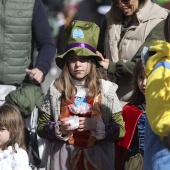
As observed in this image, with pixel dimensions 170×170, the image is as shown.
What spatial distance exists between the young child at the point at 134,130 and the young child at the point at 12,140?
755 mm

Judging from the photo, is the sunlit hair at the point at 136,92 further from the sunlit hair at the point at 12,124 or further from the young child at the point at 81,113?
the sunlit hair at the point at 12,124

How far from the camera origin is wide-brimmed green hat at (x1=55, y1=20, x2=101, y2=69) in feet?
17.3

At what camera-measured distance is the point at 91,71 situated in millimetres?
5293

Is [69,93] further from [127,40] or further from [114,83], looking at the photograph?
[127,40]

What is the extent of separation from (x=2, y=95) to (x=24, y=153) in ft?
2.75

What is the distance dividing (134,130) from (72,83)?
619mm

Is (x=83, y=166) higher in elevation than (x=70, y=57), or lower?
lower

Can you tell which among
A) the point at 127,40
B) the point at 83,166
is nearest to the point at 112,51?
the point at 127,40

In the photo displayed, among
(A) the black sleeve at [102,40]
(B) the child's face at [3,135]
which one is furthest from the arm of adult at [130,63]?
(B) the child's face at [3,135]

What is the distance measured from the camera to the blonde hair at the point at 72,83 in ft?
17.0

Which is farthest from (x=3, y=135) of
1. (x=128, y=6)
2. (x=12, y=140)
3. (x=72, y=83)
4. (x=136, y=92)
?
(x=128, y=6)

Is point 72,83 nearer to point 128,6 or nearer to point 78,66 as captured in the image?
point 78,66

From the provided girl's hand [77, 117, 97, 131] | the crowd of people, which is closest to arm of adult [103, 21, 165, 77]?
the crowd of people

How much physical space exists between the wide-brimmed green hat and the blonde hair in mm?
98
